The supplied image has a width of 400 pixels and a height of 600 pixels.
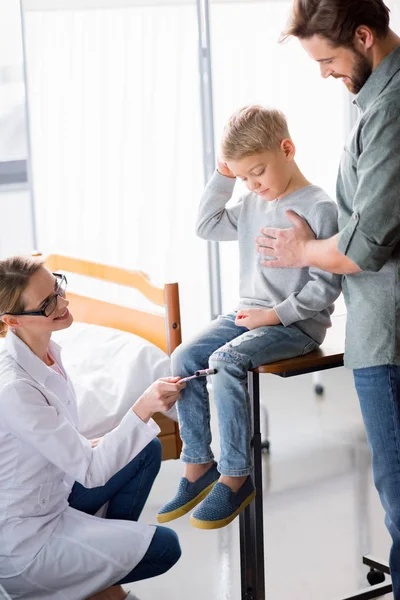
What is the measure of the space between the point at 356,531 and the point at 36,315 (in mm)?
1490

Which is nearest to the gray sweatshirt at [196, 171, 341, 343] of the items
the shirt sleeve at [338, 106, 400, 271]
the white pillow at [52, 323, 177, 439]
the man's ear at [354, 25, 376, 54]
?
the shirt sleeve at [338, 106, 400, 271]

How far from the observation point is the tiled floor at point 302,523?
2.70m

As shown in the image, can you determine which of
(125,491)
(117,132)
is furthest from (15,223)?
(125,491)

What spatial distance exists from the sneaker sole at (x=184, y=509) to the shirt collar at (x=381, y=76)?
1.02m

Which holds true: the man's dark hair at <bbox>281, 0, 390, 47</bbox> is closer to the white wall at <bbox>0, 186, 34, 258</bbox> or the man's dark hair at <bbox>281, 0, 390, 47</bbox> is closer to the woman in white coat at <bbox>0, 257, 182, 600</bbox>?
the woman in white coat at <bbox>0, 257, 182, 600</bbox>

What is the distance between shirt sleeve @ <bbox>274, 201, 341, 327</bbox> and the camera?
206 cm

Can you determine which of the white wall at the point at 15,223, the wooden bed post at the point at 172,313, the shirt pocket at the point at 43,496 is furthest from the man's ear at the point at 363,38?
the white wall at the point at 15,223

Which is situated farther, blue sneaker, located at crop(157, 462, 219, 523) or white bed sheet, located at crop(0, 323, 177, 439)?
white bed sheet, located at crop(0, 323, 177, 439)

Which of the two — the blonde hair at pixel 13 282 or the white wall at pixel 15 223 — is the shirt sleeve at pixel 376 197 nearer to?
the blonde hair at pixel 13 282

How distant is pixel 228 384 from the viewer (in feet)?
6.82

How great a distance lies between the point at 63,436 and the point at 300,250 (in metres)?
0.70

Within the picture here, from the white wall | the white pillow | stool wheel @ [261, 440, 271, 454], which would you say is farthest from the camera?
the white wall

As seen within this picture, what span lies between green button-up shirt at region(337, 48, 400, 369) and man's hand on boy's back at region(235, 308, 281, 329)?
0.25m

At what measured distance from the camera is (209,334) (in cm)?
227
